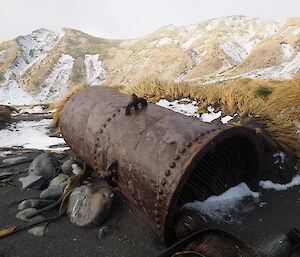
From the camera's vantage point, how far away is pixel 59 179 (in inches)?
120

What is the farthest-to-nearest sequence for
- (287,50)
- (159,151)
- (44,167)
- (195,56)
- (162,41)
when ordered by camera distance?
(162,41) < (195,56) < (287,50) < (44,167) < (159,151)

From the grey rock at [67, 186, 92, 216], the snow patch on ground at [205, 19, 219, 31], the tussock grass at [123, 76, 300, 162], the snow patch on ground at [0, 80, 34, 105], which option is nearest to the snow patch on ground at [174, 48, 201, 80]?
the snow patch on ground at [205, 19, 219, 31]

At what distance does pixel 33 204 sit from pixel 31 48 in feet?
183

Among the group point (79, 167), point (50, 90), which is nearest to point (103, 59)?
point (50, 90)

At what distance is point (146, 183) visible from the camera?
1798 mm

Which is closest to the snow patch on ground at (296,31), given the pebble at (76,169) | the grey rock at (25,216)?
the pebble at (76,169)

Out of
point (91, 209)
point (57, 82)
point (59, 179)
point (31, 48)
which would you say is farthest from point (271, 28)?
point (91, 209)

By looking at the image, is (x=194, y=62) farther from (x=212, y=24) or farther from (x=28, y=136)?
(x=28, y=136)

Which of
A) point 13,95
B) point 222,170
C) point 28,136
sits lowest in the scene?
point 13,95

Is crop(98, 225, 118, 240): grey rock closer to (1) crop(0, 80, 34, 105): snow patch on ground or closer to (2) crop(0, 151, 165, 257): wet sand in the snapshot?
(2) crop(0, 151, 165, 257): wet sand

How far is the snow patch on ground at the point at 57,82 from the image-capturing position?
34.2 metres

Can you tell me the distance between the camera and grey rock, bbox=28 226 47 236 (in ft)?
7.14

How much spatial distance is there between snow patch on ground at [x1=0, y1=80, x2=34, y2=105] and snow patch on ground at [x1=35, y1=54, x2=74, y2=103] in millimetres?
1518

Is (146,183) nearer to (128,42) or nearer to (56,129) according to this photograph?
(56,129)
